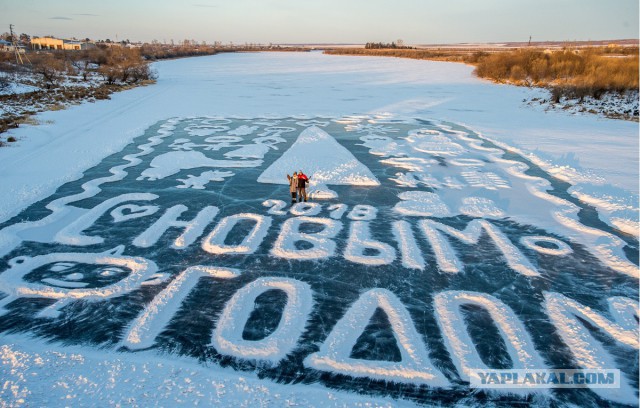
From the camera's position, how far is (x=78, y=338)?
169 inches

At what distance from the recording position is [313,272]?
561 centimetres

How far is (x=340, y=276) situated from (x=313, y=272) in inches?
15.7

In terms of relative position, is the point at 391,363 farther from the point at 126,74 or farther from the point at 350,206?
the point at 126,74

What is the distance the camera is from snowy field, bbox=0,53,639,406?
3.85 m

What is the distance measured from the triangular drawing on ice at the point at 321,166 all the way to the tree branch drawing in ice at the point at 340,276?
0.07 meters

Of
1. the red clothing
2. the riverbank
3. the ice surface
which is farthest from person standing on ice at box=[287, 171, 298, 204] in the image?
the riverbank

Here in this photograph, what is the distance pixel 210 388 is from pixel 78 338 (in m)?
1.75

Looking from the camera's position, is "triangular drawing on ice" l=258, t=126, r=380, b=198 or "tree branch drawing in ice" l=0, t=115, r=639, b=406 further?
"triangular drawing on ice" l=258, t=126, r=380, b=198

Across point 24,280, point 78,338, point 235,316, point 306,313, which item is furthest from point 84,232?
point 306,313

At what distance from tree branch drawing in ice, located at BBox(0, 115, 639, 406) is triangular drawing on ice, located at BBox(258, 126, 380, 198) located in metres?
0.07

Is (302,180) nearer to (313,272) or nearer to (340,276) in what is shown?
(313,272)

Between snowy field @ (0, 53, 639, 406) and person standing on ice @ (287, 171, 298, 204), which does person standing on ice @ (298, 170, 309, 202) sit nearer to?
person standing on ice @ (287, 171, 298, 204)

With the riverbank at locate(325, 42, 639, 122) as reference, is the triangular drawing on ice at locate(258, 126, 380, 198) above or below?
below

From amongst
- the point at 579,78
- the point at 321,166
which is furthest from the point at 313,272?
the point at 579,78
